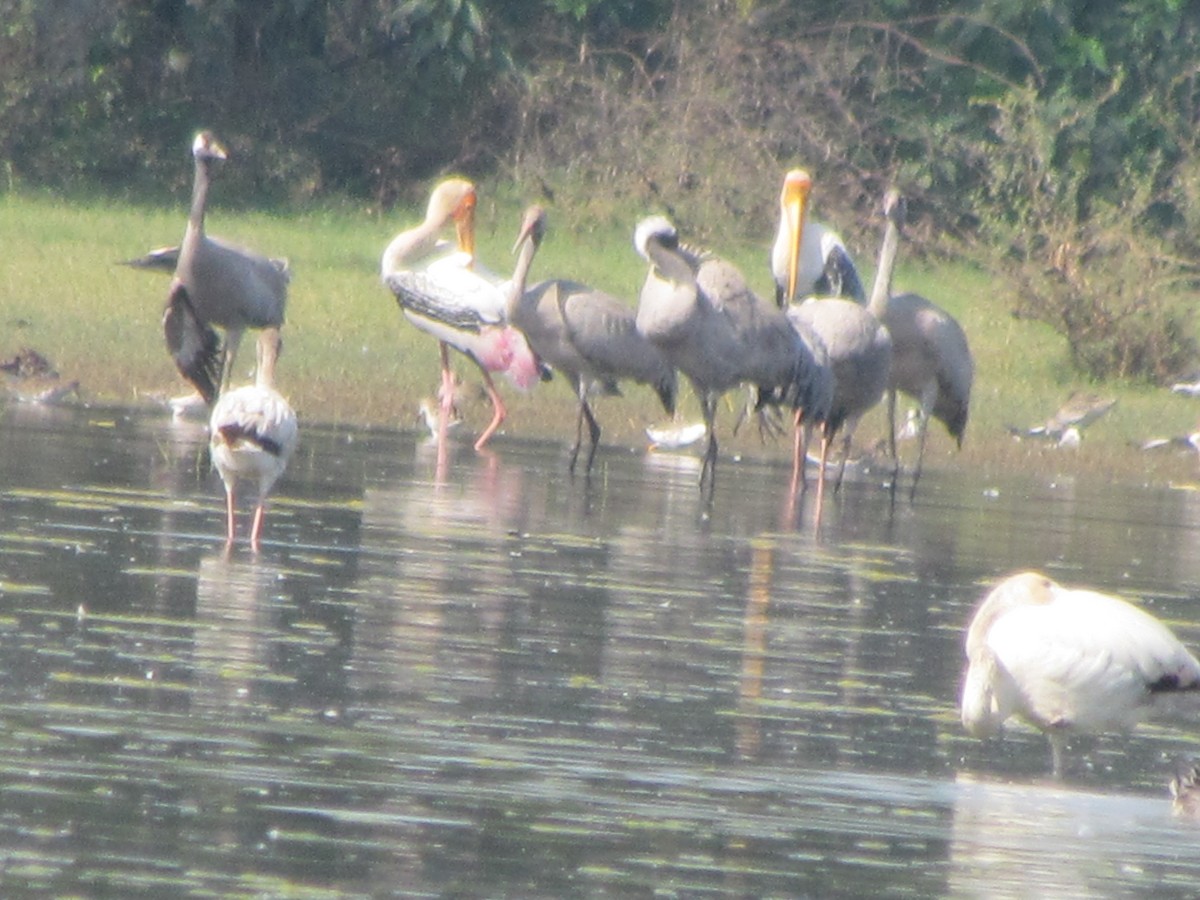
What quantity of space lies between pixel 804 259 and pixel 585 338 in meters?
2.25

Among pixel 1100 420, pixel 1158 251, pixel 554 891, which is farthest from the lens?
pixel 1158 251

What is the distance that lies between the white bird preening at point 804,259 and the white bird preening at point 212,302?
299 centimetres

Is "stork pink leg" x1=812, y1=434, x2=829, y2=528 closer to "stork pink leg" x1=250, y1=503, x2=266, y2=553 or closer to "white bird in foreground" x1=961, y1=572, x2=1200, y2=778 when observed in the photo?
"stork pink leg" x1=250, y1=503, x2=266, y2=553

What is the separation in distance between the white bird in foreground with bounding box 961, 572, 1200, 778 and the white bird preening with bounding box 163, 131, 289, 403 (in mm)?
7973

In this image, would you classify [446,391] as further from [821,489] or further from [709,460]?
[821,489]

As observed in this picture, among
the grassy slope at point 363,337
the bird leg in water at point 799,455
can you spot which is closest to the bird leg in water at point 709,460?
the bird leg in water at point 799,455

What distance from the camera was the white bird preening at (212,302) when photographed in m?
13.8

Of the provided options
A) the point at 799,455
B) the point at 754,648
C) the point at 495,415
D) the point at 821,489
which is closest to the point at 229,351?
the point at 495,415

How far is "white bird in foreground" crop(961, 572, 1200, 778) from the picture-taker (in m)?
6.32

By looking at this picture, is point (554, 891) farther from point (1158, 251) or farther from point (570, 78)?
point (570, 78)

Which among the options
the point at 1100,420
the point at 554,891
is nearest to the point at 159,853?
the point at 554,891

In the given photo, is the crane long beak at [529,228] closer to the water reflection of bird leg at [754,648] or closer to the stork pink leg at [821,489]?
the stork pink leg at [821,489]

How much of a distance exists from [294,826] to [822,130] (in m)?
23.7

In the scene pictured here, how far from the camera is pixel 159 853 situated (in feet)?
15.7
